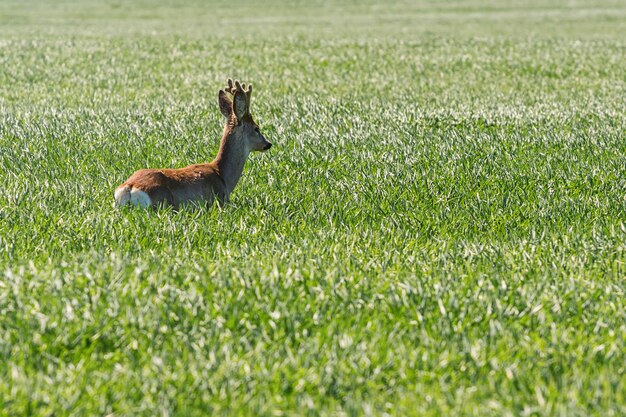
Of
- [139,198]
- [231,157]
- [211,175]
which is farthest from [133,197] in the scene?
[231,157]

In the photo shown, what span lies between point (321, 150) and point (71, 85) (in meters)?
9.14

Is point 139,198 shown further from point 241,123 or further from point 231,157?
point 241,123

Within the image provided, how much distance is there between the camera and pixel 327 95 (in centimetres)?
1559

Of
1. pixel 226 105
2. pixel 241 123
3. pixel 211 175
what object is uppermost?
pixel 226 105

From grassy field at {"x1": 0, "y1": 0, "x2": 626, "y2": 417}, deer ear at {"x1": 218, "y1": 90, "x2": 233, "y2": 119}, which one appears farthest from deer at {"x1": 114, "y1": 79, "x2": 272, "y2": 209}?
grassy field at {"x1": 0, "y1": 0, "x2": 626, "y2": 417}

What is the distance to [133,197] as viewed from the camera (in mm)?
6641

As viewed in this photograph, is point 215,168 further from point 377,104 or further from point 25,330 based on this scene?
point 377,104

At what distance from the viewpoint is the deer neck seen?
7.72 m

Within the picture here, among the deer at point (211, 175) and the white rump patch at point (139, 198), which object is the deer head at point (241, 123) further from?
the white rump patch at point (139, 198)

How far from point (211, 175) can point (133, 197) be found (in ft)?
3.12

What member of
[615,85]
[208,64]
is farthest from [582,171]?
[208,64]

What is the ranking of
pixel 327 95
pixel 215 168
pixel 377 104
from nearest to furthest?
pixel 215 168 → pixel 377 104 → pixel 327 95

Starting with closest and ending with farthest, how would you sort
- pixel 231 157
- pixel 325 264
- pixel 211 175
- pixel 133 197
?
1. pixel 325 264
2. pixel 133 197
3. pixel 211 175
4. pixel 231 157

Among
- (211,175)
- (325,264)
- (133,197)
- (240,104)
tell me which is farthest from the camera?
(240,104)
